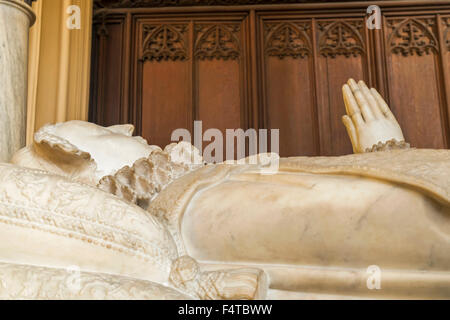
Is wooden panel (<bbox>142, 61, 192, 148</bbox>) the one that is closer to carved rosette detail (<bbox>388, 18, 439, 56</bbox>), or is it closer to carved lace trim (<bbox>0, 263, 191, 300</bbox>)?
carved rosette detail (<bbox>388, 18, 439, 56</bbox>)

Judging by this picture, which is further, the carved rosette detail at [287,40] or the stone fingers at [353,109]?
the carved rosette detail at [287,40]

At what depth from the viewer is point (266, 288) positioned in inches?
35.2

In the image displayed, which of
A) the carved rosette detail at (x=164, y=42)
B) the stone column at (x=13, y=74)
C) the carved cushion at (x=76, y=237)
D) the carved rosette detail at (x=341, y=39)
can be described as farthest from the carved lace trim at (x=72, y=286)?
the carved rosette detail at (x=341, y=39)

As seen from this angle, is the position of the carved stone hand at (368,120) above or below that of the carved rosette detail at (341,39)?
below

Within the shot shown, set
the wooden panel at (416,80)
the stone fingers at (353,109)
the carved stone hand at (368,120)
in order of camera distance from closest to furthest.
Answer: the carved stone hand at (368,120), the stone fingers at (353,109), the wooden panel at (416,80)

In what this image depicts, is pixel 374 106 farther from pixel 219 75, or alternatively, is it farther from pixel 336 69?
pixel 219 75

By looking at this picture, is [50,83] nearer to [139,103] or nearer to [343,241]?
[139,103]

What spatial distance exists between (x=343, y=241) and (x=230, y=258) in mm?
214

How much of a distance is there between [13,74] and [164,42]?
1.65m

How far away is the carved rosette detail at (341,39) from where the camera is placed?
10.3ft

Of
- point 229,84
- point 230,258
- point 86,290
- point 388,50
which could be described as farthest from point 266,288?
point 388,50

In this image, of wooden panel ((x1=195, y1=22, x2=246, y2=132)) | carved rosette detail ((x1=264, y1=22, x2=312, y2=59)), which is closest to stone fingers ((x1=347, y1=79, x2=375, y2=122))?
wooden panel ((x1=195, y1=22, x2=246, y2=132))

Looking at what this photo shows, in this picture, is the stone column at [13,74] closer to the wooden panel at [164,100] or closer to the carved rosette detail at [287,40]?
the wooden panel at [164,100]

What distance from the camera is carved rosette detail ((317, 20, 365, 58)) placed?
3.14 m
